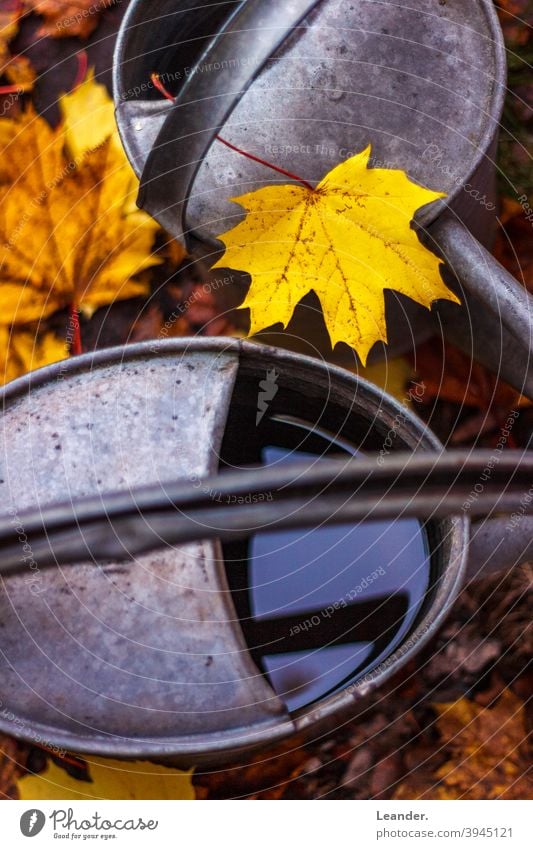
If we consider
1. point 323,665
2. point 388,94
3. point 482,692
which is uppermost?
point 388,94

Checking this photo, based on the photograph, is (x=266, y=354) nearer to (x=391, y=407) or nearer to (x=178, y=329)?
(x=391, y=407)

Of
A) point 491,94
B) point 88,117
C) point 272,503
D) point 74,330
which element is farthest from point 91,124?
point 272,503

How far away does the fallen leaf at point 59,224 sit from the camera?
53cm

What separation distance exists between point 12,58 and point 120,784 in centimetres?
49

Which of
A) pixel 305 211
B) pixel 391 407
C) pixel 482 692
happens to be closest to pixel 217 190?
pixel 305 211

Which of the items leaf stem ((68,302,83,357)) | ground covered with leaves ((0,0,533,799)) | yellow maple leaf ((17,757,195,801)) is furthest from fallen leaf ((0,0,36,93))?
yellow maple leaf ((17,757,195,801))

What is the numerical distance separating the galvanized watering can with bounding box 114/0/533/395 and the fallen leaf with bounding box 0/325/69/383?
17 cm

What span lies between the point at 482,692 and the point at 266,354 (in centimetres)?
26

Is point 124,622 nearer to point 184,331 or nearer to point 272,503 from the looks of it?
point 272,503

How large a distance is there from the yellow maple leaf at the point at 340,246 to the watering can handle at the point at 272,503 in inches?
6.4

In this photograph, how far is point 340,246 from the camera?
1.36 ft

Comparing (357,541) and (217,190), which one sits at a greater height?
(217,190)

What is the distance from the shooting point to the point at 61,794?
0.44 metres

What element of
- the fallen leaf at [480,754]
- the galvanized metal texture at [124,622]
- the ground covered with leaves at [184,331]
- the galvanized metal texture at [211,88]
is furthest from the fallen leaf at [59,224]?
the fallen leaf at [480,754]
